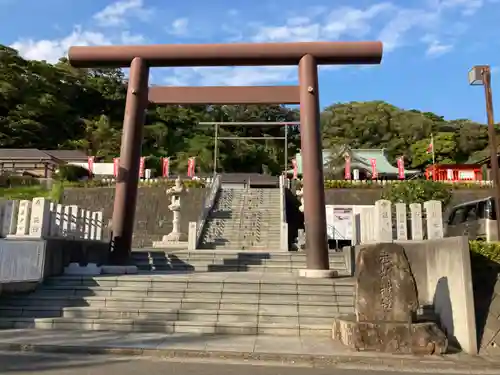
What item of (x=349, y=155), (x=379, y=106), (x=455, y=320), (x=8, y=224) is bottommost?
(x=455, y=320)

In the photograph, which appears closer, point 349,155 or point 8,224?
point 8,224

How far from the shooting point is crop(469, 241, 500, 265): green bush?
306 inches

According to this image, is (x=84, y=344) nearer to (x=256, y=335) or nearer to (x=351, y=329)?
(x=256, y=335)

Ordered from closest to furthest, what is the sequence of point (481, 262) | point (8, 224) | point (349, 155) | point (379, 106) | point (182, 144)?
point (481, 262) < point (8, 224) < point (349, 155) < point (182, 144) < point (379, 106)

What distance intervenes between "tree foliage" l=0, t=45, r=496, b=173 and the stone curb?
3866 cm

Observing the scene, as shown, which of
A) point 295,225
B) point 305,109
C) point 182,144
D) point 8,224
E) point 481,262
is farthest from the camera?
point 182,144

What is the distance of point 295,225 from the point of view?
28547mm

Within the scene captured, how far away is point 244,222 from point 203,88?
12.4 m

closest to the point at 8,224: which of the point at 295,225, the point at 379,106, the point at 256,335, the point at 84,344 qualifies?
the point at 84,344

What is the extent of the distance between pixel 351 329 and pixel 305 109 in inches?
243

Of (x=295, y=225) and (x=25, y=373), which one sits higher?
(x=295, y=225)

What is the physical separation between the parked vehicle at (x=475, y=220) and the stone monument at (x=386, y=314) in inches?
264

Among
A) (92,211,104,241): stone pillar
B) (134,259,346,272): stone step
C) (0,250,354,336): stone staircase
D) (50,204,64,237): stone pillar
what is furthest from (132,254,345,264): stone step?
(0,250,354,336): stone staircase

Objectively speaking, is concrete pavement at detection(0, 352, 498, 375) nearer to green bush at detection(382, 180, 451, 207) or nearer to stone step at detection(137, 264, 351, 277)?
stone step at detection(137, 264, 351, 277)
